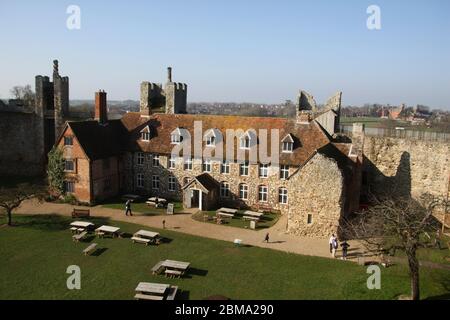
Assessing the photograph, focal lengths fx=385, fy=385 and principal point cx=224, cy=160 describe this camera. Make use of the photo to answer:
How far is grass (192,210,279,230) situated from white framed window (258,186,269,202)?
1.72 meters

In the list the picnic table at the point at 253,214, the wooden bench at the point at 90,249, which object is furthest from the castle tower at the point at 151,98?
the wooden bench at the point at 90,249

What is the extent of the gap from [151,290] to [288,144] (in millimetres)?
20871

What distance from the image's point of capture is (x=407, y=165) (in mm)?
36406

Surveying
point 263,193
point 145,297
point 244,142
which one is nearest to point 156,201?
point 244,142

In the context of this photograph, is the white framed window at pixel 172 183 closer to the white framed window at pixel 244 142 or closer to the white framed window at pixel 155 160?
the white framed window at pixel 155 160

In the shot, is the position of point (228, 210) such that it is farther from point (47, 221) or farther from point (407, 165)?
point (407, 165)

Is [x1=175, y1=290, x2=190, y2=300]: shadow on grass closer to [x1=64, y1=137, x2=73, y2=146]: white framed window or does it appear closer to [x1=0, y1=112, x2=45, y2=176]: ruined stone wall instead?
[x1=64, y1=137, x2=73, y2=146]: white framed window

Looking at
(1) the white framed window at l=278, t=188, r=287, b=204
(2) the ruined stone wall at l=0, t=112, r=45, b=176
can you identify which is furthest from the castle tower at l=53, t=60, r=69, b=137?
(1) the white framed window at l=278, t=188, r=287, b=204

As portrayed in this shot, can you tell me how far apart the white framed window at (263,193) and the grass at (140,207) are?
788 cm

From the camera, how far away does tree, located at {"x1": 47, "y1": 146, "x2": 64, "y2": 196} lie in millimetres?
39562

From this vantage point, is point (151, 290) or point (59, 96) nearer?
point (151, 290)

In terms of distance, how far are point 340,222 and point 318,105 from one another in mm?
16226

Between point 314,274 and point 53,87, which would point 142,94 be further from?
point 314,274

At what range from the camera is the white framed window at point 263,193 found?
3756cm
